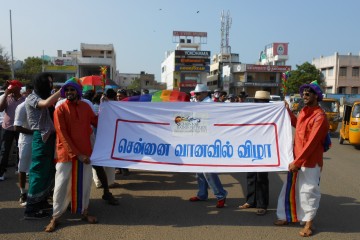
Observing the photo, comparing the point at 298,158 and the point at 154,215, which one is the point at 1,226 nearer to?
the point at 154,215

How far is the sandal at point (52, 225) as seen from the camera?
173 inches

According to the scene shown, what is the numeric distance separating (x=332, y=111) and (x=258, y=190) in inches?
516

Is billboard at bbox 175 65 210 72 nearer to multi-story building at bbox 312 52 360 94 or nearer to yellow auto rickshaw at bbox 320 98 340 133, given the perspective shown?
multi-story building at bbox 312 52 360 94

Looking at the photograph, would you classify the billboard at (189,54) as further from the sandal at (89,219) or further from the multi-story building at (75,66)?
the sandal at (89,219)

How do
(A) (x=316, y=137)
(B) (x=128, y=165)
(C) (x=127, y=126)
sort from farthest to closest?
(C) (x=127, y=126) → (B) (x=128, y=165) → (A) (x=316, y=137)

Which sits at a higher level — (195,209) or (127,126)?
(127,126)

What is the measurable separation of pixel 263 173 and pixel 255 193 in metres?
0.36

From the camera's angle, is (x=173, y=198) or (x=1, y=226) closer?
(x=1, y=226)

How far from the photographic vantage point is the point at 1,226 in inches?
178

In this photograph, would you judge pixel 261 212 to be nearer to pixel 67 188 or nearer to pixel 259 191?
pixel 259 191

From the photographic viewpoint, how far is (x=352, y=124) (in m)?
11.8

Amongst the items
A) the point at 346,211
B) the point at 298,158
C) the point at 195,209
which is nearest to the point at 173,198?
the point at 195,209

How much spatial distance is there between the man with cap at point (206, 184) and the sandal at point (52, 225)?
2.17m

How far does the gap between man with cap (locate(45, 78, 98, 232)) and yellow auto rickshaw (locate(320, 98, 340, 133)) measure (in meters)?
13.6
